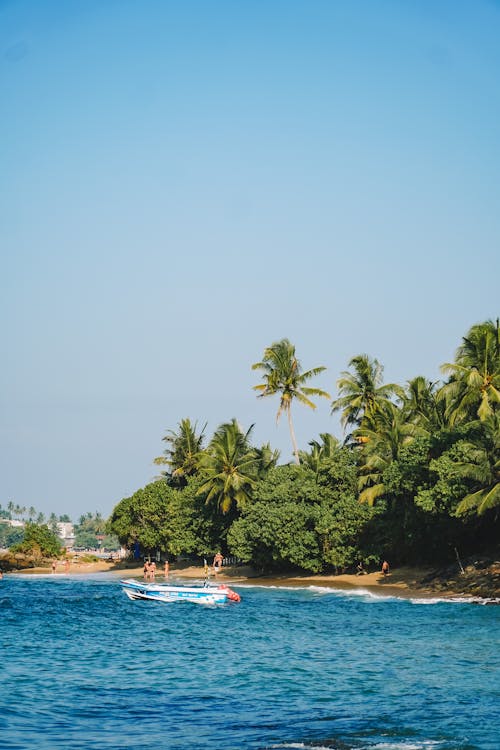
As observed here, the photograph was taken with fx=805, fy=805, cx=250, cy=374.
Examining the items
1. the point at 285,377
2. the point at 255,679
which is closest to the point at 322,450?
the point at 285,377

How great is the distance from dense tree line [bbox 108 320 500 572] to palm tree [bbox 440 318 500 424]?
0.07 metres

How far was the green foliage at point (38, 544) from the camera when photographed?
354 feet

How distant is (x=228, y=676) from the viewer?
2389cm

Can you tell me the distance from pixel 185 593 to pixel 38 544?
6698 centimetres

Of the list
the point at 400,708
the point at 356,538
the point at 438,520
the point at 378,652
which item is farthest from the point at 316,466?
the point at 400,708

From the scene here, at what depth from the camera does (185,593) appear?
154ft

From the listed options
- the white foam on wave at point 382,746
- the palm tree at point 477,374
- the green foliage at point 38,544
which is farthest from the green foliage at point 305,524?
the green foliage at point 38,544

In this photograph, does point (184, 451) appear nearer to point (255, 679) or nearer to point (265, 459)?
point (265, 459)

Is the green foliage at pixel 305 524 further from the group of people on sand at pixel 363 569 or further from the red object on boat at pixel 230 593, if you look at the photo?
the red object on boat at pixel 230 593

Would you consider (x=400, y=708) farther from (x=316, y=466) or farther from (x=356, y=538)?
(x=316, y=466)

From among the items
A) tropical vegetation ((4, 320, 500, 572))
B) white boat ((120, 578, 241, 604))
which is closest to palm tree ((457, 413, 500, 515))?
tropical vegetation ((4, 320, 500, 572))

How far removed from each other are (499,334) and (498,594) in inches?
618

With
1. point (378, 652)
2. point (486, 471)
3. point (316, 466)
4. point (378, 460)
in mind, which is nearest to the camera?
point (378, 652)

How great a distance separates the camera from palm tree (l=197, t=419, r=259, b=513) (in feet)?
226
